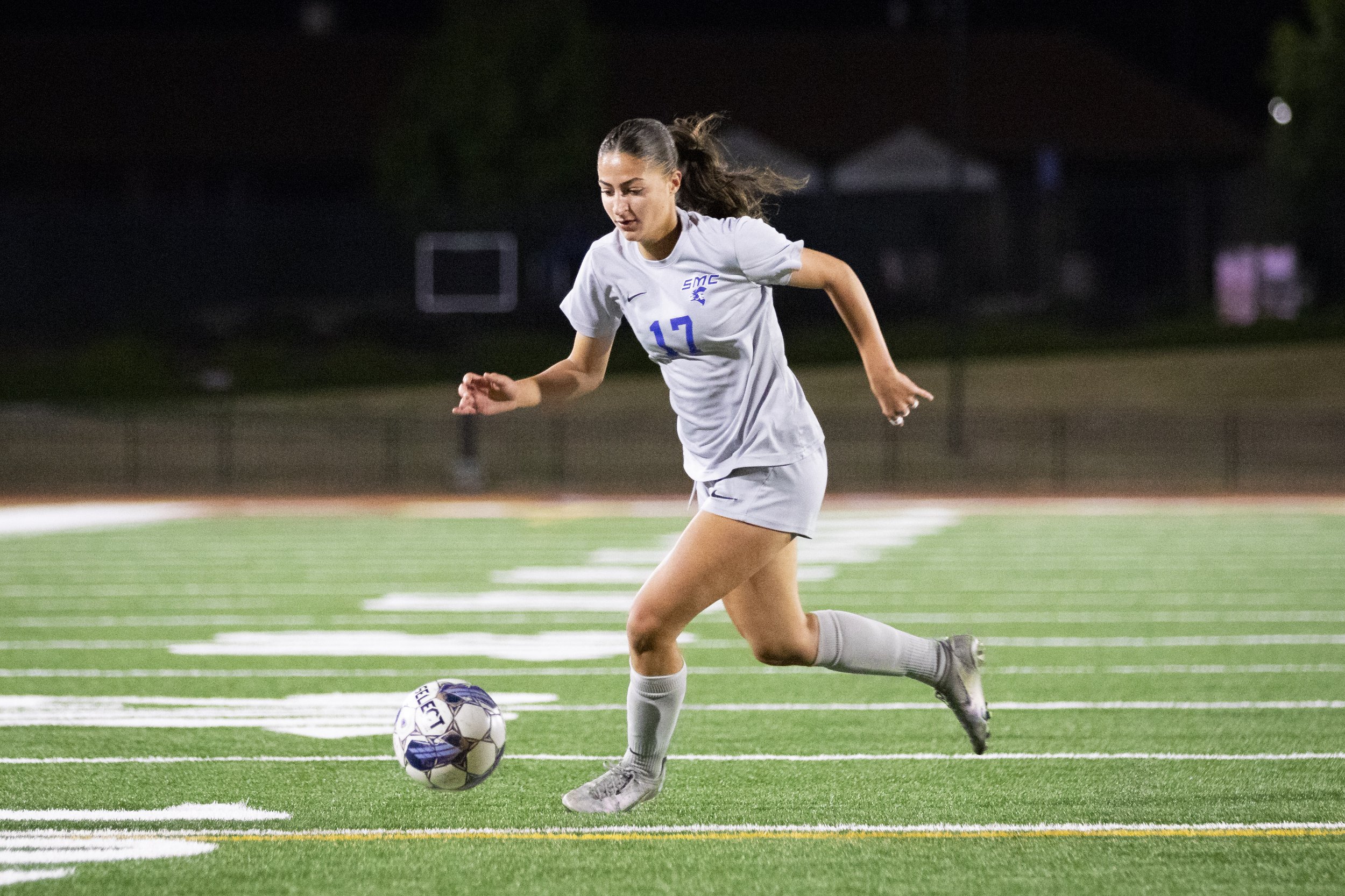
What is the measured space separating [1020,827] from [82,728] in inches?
148

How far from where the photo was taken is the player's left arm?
5324mm

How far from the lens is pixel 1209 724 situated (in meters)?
7.28

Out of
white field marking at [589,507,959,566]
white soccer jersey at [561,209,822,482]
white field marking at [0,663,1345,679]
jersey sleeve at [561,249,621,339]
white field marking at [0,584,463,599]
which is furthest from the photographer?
white field marking at [589,507,959,566]

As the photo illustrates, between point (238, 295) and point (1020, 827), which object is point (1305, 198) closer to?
point (238, 295)

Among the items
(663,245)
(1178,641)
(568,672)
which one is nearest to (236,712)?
(568,672)

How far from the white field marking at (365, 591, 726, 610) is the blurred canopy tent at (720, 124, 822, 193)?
26.5 m

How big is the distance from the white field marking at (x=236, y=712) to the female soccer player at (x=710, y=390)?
1991mm

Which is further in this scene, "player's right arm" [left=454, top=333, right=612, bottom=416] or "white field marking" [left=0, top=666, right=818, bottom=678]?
"white field marking" [left=0, top=666, right=818, bottom=678]

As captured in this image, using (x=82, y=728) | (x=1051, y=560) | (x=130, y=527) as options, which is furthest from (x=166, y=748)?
(x=130, y=527)

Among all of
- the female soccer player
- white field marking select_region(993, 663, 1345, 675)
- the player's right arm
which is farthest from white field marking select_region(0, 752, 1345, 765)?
white field marking select_region(993, 663, 1345, 675)

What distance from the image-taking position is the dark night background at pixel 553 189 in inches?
1235

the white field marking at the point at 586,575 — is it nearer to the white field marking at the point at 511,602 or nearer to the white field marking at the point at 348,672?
the white field marking at the point at 511,602

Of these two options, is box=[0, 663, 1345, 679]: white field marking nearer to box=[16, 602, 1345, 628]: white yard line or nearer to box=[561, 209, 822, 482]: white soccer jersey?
box=[16, 602, 1345, 628]: white yard line

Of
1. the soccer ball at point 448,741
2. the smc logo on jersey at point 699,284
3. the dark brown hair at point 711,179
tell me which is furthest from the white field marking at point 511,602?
the smc logo on jersey at point 699,284
